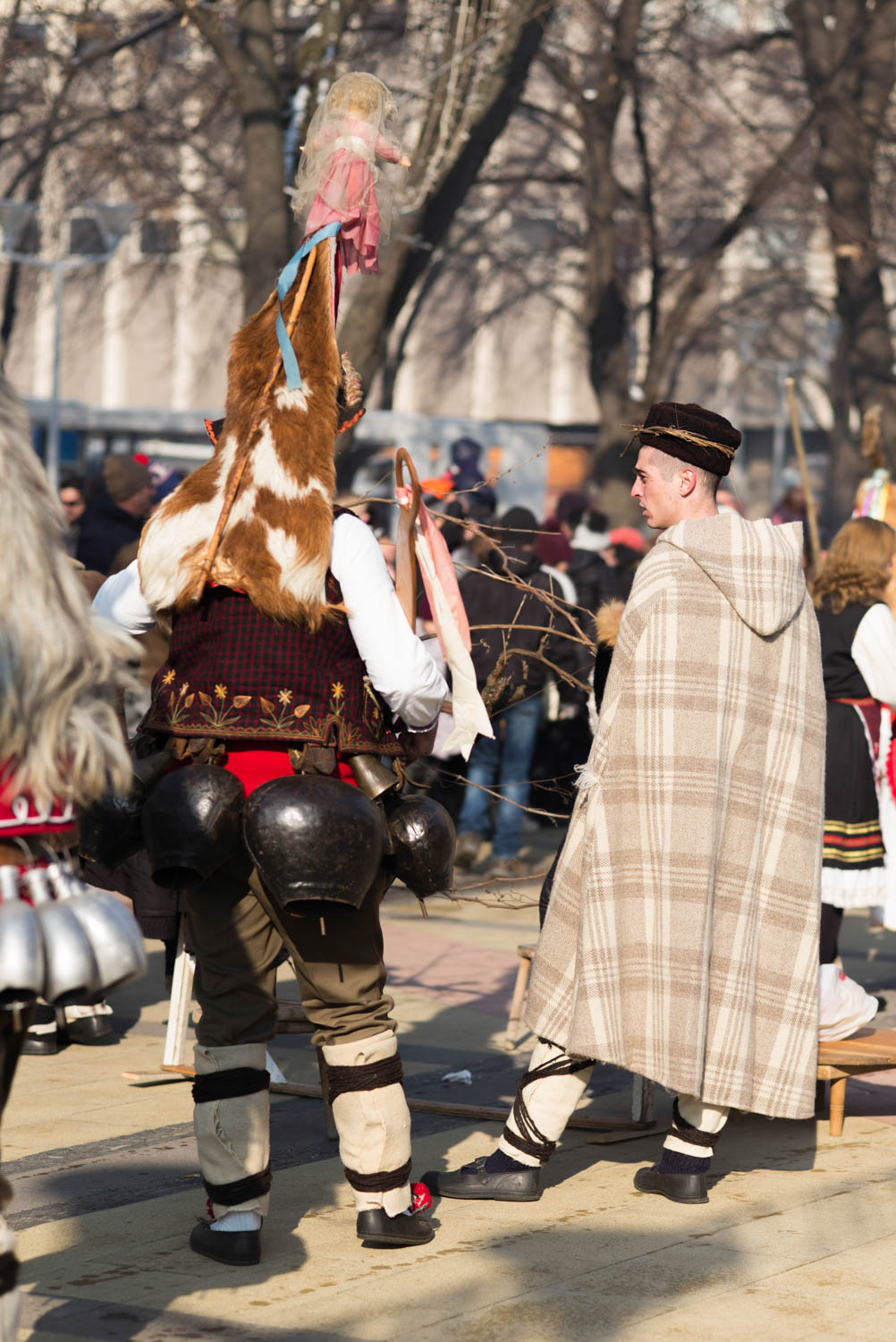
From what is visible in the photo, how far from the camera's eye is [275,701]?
13.4ft

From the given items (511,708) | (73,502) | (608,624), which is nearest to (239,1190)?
(608,624)

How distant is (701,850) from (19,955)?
2.09 meters

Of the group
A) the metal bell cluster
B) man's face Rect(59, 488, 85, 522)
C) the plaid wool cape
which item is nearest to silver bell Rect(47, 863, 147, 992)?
the metal bell cluster

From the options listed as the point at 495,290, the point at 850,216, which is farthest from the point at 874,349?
the point at 495,290

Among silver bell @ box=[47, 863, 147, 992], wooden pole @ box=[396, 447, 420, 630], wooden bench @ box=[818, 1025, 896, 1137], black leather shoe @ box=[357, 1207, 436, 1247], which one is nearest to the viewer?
silver bell @ box=[47, 863, 147, 992]

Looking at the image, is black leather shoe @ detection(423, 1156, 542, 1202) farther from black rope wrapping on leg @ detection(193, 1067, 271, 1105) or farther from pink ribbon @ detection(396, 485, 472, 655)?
pink ribbon @ detection(396, 485, 472, 655)

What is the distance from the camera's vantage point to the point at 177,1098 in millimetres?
5840

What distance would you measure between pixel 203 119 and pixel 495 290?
21.9 metres

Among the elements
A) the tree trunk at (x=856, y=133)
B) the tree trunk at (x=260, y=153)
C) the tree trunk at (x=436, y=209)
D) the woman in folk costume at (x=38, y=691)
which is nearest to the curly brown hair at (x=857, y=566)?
the woman in folk costume at (x=38, y=691)

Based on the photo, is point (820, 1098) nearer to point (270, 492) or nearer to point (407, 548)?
point (407, 548)

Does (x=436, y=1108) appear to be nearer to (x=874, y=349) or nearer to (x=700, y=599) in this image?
(x=700, y=599)

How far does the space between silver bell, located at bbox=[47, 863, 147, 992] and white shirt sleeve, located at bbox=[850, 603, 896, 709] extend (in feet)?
15.0

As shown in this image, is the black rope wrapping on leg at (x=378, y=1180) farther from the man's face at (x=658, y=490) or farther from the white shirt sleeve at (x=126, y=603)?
the man's face at (x=658, y=490)

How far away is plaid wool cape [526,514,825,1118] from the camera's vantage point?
15.1ft
